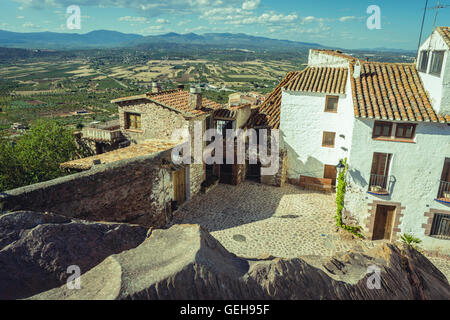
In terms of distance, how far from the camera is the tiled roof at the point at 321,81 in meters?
20.3

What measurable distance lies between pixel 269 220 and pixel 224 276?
13.7 meters

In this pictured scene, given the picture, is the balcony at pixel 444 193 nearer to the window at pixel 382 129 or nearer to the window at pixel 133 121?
the window at pixel 382 129

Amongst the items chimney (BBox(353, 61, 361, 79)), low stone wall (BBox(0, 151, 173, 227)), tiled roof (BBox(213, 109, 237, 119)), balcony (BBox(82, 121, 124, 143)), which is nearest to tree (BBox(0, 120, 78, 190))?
balcony (BBox(82, 121, 124, 143))

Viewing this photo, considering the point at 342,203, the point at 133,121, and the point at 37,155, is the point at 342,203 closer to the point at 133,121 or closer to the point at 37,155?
the point at 133,121

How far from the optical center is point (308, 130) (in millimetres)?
21281

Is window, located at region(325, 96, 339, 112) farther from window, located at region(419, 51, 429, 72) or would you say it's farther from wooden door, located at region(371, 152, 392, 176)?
wooden door, located at region(371, 152, 392, 176)

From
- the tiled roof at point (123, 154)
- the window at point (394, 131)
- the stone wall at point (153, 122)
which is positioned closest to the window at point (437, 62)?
the window at point (394, 131)

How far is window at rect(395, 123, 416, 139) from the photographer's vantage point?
15.0m

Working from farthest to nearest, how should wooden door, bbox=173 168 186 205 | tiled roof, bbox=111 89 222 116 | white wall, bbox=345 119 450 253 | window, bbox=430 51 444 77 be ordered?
tiled roof, bbox=111 89 222 116, wooden door, bbox=173 168 186 205, white wall, bbox=345 119 450 253, window, bbox=430 51 444 77

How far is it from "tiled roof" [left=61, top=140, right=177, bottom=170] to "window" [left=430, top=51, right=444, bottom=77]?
13.2m

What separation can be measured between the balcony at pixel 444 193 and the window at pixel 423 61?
5844mm

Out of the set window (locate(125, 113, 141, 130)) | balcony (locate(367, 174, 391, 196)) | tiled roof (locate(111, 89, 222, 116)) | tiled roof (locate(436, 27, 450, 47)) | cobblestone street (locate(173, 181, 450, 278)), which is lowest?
cobblestone street (locate(173, 181, 450, 278))

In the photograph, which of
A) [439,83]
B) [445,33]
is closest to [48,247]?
[439,83]

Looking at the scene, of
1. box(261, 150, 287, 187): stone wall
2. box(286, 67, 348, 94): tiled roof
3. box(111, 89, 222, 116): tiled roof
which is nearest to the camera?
box(111, 89, 222, 116): tiled roof
